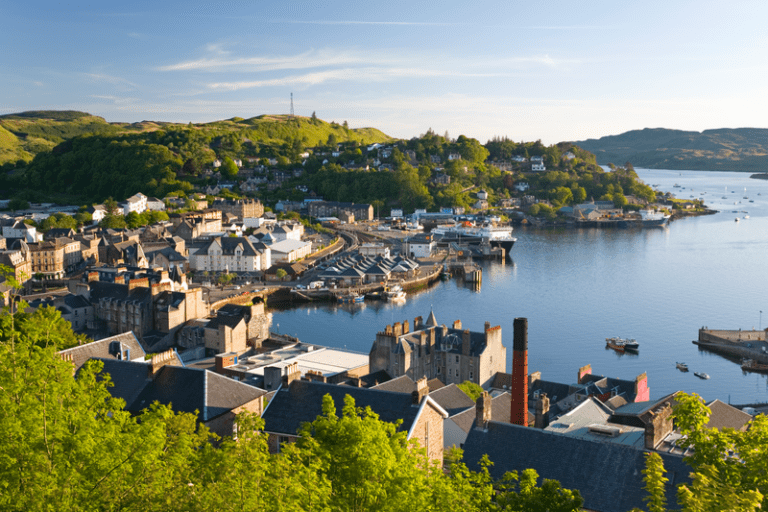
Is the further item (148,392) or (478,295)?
(478,295)

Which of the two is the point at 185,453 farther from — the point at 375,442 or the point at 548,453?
the point at 548,453

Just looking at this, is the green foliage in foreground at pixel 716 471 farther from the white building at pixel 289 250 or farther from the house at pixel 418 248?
the house at pixel 418 248

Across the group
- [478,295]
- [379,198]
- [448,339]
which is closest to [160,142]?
[379,198]

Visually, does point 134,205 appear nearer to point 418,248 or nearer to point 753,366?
A: point 418,248

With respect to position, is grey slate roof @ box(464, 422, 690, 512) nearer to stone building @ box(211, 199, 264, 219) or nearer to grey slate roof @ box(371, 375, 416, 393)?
grey slate roof @ box(371, 375, 416, 393)

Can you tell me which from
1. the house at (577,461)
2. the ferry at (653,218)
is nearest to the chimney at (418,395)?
the house at (577,461)

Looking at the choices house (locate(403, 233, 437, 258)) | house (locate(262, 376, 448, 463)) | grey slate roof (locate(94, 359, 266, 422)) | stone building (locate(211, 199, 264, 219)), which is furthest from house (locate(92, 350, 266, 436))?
stone building (locate(211, 199, 264, 219))

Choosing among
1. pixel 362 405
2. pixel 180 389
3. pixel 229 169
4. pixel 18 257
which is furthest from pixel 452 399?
pixel 229 169
